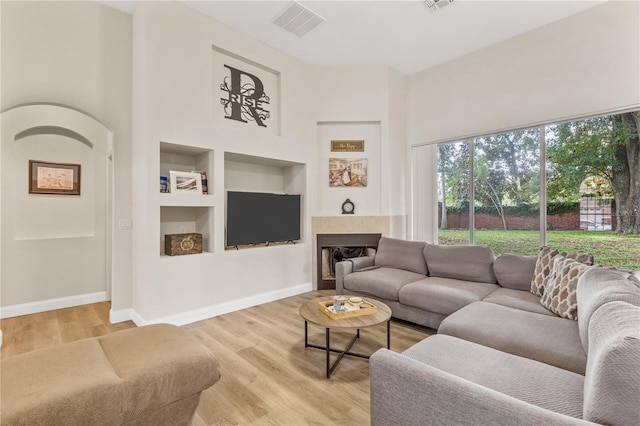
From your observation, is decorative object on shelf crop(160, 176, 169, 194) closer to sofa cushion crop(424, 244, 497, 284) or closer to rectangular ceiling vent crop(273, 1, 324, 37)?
rectangular ceiling vent crop(273, 1, 324, 37)

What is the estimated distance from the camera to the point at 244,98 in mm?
3936

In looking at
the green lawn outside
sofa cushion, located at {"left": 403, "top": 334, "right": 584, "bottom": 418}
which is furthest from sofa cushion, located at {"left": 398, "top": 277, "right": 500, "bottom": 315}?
the green lawn outside

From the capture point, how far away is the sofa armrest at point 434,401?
0.94 metres

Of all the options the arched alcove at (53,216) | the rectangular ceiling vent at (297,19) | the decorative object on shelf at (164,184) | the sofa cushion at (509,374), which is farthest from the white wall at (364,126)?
the sofa cushion at (509,374)

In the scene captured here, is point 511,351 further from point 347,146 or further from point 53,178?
point 53,178

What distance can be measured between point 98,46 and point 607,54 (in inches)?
215

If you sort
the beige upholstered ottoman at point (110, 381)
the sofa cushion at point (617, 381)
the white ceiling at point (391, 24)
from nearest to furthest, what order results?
the sofa cushion at point (617, 381) → the beige upholstered ottoman at point (110, 381) → the white ceiling at point (391, 24)

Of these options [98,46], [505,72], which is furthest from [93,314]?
[505,72]

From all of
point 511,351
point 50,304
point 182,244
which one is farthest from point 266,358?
point 50,304

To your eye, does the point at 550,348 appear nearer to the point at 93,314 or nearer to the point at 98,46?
the point at 93,314

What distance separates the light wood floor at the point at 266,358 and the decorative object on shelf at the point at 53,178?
1.46 m

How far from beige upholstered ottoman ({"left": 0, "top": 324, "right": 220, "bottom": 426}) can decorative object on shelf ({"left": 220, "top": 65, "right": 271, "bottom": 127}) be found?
2870 mm

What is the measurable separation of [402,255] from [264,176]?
2324 mm

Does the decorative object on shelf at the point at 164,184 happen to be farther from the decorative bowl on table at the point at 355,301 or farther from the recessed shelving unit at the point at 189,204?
the decorative bowl on table at the point at 355,301
